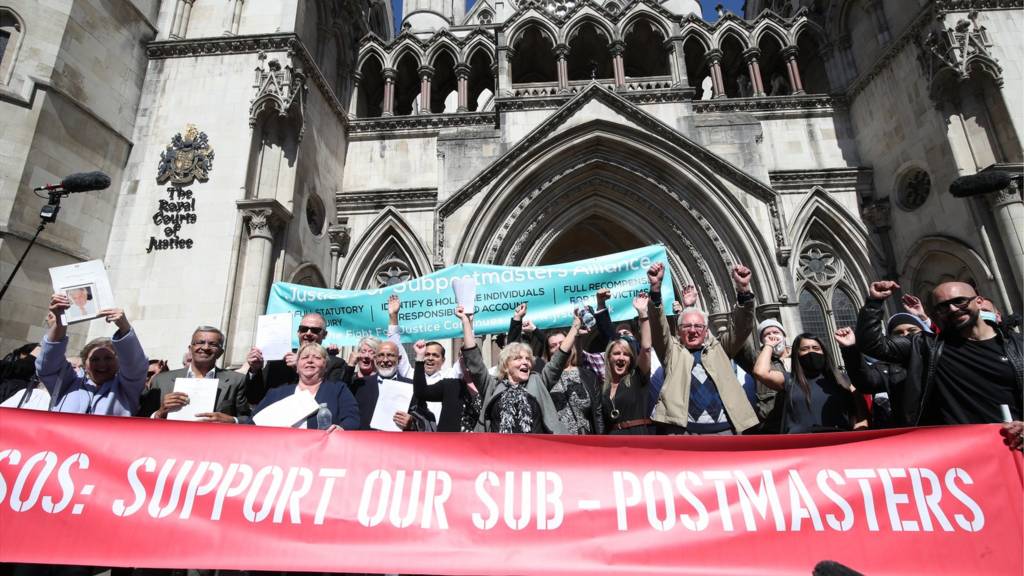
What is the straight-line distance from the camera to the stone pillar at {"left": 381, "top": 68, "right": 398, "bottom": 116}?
16.4 metres

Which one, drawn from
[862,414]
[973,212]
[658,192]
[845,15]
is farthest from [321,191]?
[845,15]

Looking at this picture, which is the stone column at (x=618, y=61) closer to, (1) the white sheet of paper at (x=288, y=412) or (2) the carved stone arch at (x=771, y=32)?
(2) the carved stone arch at (x=771, y=32)

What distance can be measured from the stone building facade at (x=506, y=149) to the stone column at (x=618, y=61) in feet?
0.27

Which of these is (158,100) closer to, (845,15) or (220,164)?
(220,164)

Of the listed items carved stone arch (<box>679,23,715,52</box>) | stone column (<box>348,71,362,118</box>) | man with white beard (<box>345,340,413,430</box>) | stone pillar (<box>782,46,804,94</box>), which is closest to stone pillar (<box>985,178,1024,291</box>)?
stone pillar (<box>782,46,804,94</box>)

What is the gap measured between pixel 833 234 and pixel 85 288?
1564cm

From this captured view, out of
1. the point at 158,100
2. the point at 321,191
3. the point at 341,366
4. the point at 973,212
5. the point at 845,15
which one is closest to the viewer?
the point at 341,366

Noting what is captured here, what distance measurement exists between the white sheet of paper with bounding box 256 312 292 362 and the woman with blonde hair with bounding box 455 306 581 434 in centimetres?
180

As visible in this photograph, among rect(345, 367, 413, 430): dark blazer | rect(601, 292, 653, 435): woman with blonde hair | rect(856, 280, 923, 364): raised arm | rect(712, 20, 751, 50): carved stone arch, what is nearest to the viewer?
rect(856, 280, 923, 364): raised arm

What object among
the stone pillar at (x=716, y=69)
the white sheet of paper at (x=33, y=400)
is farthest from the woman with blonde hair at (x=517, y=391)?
the stone pillar at (x=716, y=69)

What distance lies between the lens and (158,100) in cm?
1236

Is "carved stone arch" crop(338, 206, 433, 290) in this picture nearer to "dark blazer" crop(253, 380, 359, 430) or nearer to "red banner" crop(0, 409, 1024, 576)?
"dark blazer" crop(253, 380, 359, 430)

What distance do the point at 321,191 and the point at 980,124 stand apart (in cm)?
1547

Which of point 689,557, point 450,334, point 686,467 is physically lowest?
point 689,557
